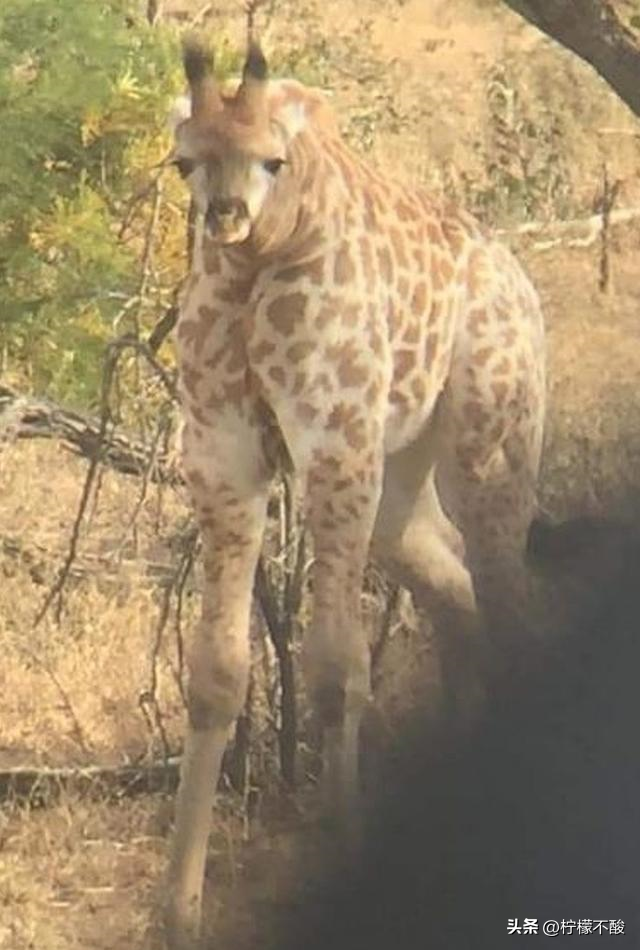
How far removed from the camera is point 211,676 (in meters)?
4.33

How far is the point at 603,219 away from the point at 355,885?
9.75 meters

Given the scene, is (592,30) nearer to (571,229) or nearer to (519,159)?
(571,229)

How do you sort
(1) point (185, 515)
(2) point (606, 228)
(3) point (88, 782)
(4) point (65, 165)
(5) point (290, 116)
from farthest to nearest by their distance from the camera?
1. (2) point (606, 228)
2. (4) point (65, 165)
3. (1) point (185, 515)
4. (3) point (88, 782)
5. (5) point (290, 116)

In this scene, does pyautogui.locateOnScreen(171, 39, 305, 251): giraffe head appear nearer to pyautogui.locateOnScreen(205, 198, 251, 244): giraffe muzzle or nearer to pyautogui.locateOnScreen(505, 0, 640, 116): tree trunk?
pyautogui.locateOnScreen(205, 198, 251, 244): giraffe muzzle

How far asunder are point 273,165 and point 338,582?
788 mm

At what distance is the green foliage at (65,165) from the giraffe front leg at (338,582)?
339 centimetres

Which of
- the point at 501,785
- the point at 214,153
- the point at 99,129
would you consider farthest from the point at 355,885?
the point at 99,129

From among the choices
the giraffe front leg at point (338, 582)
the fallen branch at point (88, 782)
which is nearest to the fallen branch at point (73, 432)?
the fallen branch at point (88, 782)

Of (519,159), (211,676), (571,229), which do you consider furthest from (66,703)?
(519,159)

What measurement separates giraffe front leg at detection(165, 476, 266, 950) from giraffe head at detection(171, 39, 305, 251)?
0.62 meters

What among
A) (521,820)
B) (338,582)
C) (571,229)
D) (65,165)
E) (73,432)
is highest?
(571,229)

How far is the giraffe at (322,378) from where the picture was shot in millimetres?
4000

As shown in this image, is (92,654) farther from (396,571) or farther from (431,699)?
(431,699)

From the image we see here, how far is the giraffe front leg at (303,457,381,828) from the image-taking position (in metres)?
4.20
